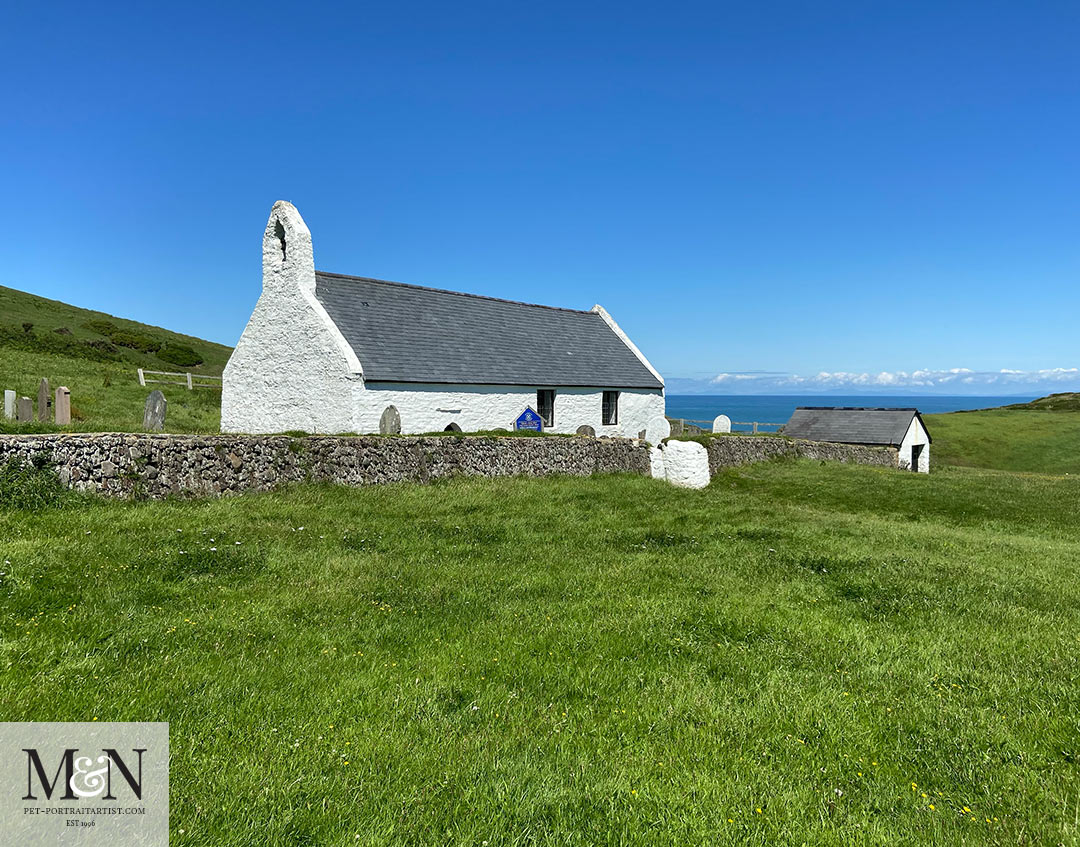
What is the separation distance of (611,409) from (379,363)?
1392cm

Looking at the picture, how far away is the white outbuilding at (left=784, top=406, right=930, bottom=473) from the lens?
131ft

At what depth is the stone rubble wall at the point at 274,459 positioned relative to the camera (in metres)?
11.4

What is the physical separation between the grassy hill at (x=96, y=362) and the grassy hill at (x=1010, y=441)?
5161cm

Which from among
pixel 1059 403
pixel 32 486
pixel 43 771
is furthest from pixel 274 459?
pixel 1059 403

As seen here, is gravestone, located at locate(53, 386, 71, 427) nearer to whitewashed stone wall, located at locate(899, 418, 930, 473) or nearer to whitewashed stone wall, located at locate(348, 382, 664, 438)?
whitewashed stone wall, located at locate(348, 382, 664, 438)

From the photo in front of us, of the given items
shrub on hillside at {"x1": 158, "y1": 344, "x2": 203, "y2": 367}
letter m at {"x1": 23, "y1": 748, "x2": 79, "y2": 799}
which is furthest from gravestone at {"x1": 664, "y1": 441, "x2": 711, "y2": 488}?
shrub on hillside at {"x1": 158, "y1": 344, "x2": 203, "y2": 367}

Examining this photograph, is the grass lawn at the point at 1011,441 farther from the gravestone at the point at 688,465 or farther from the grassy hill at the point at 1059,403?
the gravestone at the point at 688,465

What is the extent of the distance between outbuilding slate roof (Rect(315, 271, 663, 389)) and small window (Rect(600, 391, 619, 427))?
72cm

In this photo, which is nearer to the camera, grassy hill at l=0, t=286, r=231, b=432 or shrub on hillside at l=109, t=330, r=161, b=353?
grassy hill at l=0, t=286, r=231, b=432

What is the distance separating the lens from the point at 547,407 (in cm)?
3002

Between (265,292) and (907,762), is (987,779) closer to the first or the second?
(907,762)

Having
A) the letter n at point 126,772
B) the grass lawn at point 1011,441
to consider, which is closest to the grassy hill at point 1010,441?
the grass lawn at point 1011,441

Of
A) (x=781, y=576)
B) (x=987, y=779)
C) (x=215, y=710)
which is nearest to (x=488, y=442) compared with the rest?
(x=781, y=576)

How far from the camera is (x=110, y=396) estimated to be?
1127 inches
